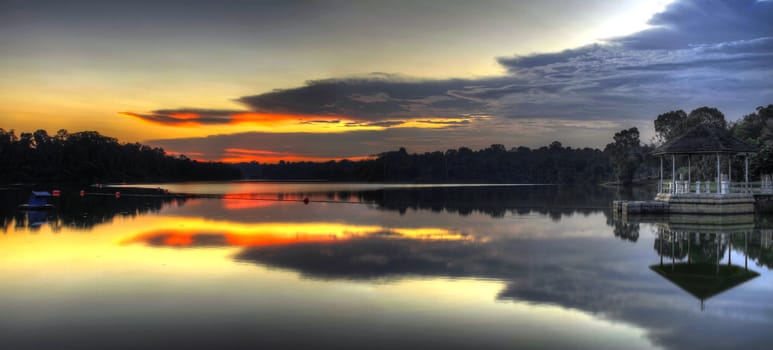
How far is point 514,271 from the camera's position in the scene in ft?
38.7

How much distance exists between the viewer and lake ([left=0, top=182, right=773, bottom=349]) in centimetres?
723

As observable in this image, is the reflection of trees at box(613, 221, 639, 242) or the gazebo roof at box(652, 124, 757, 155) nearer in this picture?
the reflection of trees at box(613, 221, 639, 242)

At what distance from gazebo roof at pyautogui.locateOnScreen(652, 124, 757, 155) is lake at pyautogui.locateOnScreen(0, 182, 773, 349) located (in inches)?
222

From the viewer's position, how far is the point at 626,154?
76.6m

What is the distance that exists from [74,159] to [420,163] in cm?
8440

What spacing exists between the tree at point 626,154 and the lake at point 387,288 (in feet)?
194

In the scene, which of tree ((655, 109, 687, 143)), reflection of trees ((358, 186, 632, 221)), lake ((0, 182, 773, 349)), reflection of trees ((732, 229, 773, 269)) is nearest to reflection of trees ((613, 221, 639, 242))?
lake ((0, 182, 773, 349))

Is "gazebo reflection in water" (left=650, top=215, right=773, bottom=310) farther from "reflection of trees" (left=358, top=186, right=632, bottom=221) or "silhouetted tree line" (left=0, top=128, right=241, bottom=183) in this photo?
"silhouetted tree line" (left=0, top=128, right=241, bottom=183)

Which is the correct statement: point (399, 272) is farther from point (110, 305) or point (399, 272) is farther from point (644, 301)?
point (110, 305)

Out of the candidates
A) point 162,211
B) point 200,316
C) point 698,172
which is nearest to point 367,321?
point 200,316

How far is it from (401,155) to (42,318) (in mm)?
144372

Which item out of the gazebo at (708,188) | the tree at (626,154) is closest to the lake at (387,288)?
the gazebo at (708,188)

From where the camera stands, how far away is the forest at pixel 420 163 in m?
53.1

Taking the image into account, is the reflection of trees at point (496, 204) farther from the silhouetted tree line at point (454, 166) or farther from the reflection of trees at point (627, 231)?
the silhouetted tree line at point (454, 166)
